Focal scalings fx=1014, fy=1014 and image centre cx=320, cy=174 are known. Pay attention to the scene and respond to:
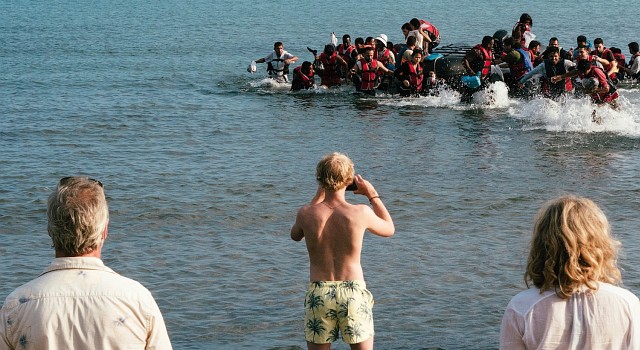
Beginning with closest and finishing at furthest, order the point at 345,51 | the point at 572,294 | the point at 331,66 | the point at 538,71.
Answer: the point at 572,294 → the point at 538,71 → the point at 331,66 → the point at 345,51

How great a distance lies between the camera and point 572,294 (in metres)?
3.71

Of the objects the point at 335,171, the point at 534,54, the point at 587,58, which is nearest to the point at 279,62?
the point at 534,54

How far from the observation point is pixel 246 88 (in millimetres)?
Result: 25625

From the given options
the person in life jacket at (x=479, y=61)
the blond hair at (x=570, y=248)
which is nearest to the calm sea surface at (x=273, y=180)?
the person in life jacket at (x=479, y=61)

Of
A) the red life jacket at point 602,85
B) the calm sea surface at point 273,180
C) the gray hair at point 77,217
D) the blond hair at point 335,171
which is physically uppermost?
the gray hair at point 77,217

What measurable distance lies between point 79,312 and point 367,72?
19.3 metres

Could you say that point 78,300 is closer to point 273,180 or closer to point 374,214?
point 374,214

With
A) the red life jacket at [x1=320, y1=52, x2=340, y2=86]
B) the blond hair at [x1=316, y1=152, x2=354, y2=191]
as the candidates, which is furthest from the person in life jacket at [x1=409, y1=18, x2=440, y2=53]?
the blond hair at [x1=316, y1=152, x2=354, y2=191]

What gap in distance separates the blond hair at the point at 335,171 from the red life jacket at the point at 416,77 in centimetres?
1631

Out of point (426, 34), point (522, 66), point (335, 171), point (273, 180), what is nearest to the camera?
point (335, 171)

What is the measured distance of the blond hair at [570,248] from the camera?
3611mm

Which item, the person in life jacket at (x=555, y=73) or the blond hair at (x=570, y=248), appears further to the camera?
the person in life jacket at (x=555, y=73)

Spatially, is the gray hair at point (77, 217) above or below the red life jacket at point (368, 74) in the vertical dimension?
above

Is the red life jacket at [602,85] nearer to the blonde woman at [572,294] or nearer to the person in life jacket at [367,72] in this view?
the person in life jacket at [367,72]
